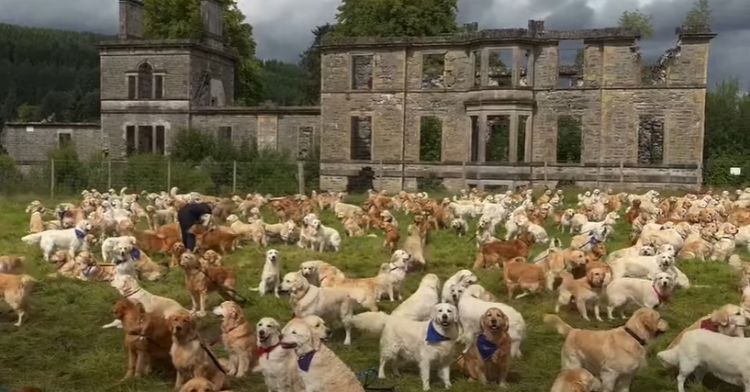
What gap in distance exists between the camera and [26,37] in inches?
6452

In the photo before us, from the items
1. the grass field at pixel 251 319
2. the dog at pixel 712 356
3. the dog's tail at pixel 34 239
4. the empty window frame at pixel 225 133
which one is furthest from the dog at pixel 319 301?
the empty window frame at pixel 225 133

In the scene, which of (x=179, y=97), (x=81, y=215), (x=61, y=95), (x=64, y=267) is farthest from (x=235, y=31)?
(x=61, y=95)

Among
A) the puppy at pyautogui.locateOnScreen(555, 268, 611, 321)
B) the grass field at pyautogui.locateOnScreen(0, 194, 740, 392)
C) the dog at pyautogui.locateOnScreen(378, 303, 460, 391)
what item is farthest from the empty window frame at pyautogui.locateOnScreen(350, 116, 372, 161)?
the dog at pyautogui.locateOnScreen(378, 303, 460, 391)

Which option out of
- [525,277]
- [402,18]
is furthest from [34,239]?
[402,18]

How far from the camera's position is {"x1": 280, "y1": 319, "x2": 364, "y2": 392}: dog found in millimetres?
6281

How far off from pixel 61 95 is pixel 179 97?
85.8 metres

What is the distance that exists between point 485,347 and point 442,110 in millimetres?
34586

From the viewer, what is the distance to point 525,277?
11.9 metres

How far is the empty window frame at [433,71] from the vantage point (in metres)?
44.1

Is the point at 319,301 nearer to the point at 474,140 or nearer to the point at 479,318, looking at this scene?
Result: the point at 479,318

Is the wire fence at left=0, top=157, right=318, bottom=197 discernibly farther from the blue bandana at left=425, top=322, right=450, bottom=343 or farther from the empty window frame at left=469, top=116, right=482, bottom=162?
the blue bandana at left=425, top=322, right=450, bottom=343

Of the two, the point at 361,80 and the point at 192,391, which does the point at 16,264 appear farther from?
the point at 361,80

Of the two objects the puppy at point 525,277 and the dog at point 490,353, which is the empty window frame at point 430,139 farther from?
the dog at point 490,353

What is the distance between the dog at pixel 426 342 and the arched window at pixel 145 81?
40.9m
